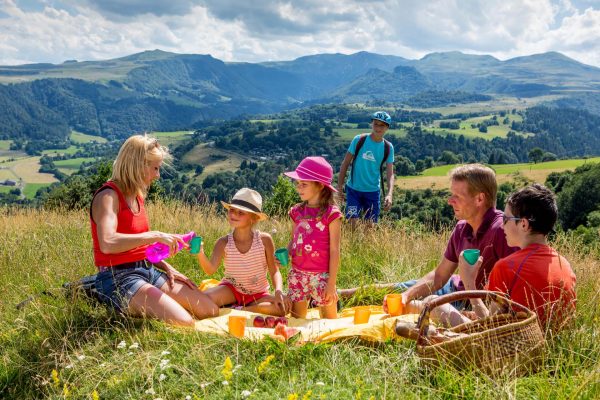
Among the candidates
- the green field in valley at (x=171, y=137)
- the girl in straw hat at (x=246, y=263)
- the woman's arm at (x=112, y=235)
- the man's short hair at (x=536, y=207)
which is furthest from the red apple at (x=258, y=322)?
the green field in valley at (x=171, y=137)

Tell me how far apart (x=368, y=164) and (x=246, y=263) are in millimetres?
3307

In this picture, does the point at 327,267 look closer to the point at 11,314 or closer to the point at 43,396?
the point at 43,396

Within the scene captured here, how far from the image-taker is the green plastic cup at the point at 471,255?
3.45 meters

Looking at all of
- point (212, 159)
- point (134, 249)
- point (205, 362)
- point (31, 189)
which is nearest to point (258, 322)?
point (205, 362)

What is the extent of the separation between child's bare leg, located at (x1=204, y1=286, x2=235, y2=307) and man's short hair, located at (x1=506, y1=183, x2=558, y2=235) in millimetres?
2728

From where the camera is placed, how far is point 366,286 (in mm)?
5090

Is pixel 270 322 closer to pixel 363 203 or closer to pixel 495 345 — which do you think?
pixel 495 345

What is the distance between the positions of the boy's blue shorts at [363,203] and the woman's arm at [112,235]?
3.96 m

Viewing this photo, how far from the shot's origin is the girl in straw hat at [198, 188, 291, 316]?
4598 mm

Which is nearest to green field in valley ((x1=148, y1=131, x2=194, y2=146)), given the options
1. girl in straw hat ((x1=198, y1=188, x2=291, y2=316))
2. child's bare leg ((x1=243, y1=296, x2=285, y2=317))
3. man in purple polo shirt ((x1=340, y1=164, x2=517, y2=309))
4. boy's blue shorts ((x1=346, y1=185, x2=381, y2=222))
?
boy's blue shorts ((x1=346, y1=185, x2=381, y2=222))

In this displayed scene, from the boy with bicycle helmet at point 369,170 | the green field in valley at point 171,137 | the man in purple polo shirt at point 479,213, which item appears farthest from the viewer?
the green field in valley at point 171,137

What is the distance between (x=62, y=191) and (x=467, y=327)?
23.1 m

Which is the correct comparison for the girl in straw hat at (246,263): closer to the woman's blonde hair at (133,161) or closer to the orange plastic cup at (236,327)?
the woman's blonde hair at (133,161)

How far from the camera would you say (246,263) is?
467 centimetres
